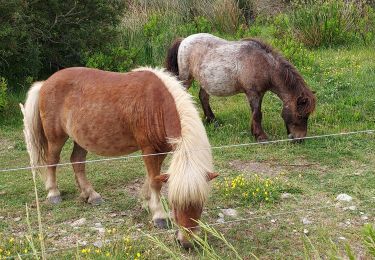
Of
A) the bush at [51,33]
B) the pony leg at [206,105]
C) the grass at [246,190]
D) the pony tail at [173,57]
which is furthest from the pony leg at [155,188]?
the bush at [51,33]

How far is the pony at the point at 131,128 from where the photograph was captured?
3.85m

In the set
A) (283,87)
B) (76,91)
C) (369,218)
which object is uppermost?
(76,91)

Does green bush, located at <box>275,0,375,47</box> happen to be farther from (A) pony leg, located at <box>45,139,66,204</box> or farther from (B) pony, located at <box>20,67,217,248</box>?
(A) pony leg, located at <box>45,139,66,204</box>

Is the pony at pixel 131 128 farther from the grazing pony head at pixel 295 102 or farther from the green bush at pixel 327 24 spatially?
the green bush at pixel 327 24

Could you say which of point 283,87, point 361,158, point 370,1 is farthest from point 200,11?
point 361,158

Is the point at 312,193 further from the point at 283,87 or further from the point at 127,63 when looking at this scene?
the point at 127,63

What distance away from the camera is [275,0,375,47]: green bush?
11992mm

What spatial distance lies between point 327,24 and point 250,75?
555 cm

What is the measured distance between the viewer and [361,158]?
20.8 ft

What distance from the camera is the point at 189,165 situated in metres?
3.83

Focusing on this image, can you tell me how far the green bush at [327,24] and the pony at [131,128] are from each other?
26.6 ft

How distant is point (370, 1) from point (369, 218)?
11773mm

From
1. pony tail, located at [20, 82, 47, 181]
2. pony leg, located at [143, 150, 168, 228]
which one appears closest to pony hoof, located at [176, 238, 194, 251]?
pony leg, located at [143, 150, 168, 228]

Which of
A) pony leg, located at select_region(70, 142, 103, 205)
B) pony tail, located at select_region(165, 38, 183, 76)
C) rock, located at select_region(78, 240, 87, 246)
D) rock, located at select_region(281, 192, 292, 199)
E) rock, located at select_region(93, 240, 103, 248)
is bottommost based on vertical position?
rock, located at select_region(281, 192, 292, 199)
